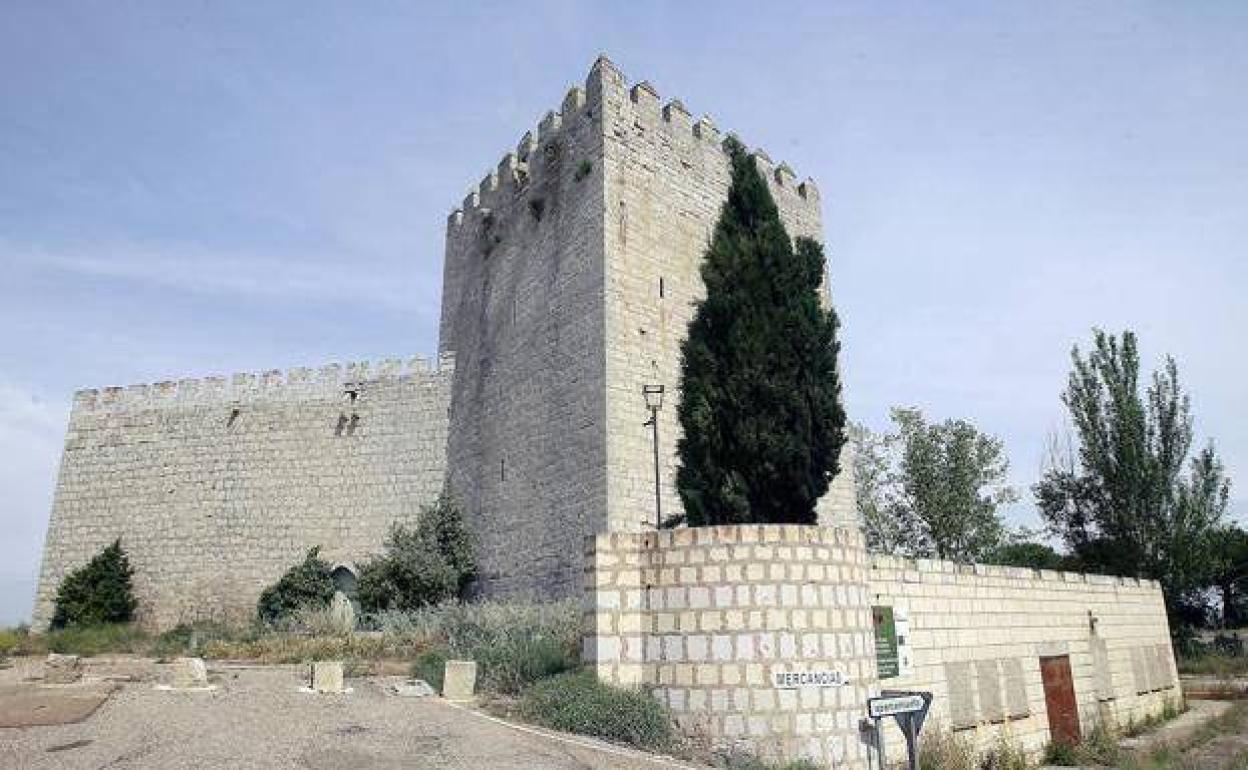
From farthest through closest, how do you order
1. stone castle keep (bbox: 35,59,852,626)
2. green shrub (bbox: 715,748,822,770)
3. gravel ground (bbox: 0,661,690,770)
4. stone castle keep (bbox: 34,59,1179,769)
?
1. stone castle keep (bbox: 35,59,852,626)
2. stone castle keep (bbox: 34,59,1179,769)
3. green shrub (bbox: 715,748,822,770)
4. gravel ground (bbox: 0,661,690,770)

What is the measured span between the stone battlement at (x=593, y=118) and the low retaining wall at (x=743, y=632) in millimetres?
7798

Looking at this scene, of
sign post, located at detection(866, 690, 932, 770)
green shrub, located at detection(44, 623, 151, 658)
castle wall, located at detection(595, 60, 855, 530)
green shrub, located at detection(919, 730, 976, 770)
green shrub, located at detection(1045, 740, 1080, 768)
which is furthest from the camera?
green shrub, located at detection(44, 623, 151, 658)

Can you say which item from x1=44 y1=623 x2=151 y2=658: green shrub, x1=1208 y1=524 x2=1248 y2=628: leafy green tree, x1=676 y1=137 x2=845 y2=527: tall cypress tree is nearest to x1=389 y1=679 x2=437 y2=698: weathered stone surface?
x1=676 y1=137 x2=845 y2=527: tall cypress tree

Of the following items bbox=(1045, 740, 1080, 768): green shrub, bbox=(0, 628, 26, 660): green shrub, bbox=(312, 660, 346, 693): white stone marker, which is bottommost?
bbox=(1045, 740, 1080, 768): green shrub

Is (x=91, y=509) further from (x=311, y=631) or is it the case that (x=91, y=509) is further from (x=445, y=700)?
(x=445, y=700)

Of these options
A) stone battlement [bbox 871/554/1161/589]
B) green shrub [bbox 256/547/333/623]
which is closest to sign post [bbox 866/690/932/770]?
stone battlement [bbox 871/554/1161/589]

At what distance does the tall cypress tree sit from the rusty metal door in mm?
5077

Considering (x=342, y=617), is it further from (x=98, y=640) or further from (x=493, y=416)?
(x=98, y=640)

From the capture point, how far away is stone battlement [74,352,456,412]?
19.6 m

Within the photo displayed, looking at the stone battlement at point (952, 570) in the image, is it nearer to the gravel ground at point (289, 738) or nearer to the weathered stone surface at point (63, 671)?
the gravel ground at point (289, 738)

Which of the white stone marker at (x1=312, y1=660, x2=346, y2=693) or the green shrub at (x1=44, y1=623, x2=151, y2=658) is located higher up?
the green shrub at (x1=44, y1=623, x2=151, y2=658)

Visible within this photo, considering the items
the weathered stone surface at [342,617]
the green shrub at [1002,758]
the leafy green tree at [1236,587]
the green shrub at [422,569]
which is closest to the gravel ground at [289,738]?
the weathered stone surface at [342,617]

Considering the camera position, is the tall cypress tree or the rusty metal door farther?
the rusty metal door

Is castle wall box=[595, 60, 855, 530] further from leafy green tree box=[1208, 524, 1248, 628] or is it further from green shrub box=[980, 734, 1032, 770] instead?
leafy green tree box=[1208, 524, 1248, 628]
